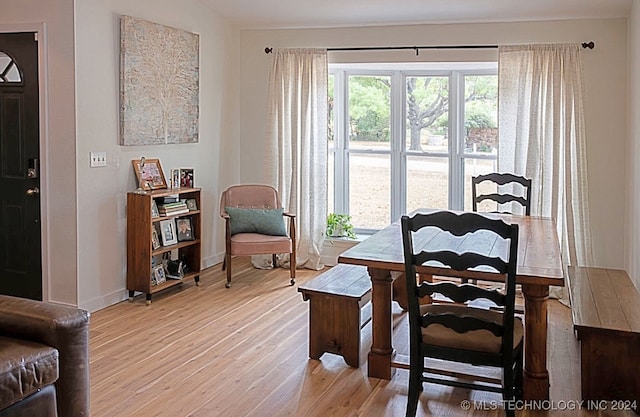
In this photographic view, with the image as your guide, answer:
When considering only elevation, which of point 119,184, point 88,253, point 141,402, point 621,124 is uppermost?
point 621,124

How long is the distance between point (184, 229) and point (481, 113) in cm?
310

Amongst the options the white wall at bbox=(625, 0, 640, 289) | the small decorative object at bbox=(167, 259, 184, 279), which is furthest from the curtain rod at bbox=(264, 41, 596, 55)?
the small decorative object at bbox=(167, 259, 184, 279)

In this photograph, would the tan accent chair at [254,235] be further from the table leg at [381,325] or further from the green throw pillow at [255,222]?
the table leg at [381,325]

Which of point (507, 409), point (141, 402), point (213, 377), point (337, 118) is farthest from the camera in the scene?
point (337, 118)

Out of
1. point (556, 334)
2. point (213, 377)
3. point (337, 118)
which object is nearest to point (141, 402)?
point (213, 377)

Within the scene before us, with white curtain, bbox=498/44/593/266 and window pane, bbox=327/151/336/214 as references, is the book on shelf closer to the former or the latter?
window pane, bbox=327/151/336/214

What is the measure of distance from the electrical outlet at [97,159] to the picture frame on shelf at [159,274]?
0.96m

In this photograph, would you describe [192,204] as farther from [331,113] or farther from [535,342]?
[535,342]

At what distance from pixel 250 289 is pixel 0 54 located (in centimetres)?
275

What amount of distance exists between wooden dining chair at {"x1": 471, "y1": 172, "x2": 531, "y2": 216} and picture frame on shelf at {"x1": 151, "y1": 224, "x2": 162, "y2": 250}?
8.55ft

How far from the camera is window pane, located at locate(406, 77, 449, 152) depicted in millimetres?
6555

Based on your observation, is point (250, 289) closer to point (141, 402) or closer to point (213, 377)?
point (213, 377)

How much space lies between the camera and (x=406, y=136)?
22.0 feet

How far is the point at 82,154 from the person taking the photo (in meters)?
4.77
